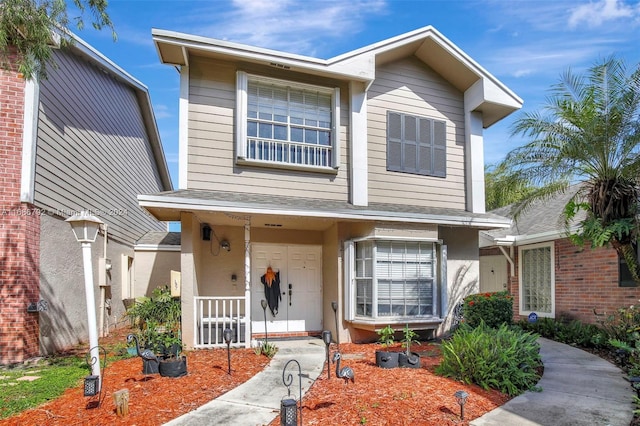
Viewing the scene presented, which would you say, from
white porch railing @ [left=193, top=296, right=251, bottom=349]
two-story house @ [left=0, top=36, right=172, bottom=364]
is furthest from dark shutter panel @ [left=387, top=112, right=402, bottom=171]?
two-story house @ [left=0, top=36, right=172, bottom=364]

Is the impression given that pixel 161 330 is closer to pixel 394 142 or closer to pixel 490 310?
pixel 394 142

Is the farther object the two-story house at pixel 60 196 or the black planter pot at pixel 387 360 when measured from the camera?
the two-story house at pixel 60 196

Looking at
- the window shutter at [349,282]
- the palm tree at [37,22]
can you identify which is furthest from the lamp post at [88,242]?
the window shutter at [349,282]

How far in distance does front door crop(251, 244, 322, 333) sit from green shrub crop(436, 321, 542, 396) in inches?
166

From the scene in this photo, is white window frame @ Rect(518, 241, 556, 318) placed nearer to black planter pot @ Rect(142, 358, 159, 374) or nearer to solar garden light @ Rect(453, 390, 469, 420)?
solar garden light @ Rect(453, 390, 469, 420)

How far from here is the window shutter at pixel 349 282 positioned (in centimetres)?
873

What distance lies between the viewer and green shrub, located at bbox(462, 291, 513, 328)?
843cm

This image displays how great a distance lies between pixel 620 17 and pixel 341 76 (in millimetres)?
6041

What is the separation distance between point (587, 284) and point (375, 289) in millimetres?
5629

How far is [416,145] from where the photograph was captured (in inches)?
388

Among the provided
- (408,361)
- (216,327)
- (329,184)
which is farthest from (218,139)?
(408,361)

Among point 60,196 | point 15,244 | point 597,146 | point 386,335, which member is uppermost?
point 597,146

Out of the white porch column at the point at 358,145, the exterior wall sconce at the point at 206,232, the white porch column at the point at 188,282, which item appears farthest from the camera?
the exterior wall sconce at the point at 206,232

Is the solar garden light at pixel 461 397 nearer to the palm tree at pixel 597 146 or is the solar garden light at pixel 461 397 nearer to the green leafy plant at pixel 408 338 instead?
the green leafy plant at pixel 408 338
